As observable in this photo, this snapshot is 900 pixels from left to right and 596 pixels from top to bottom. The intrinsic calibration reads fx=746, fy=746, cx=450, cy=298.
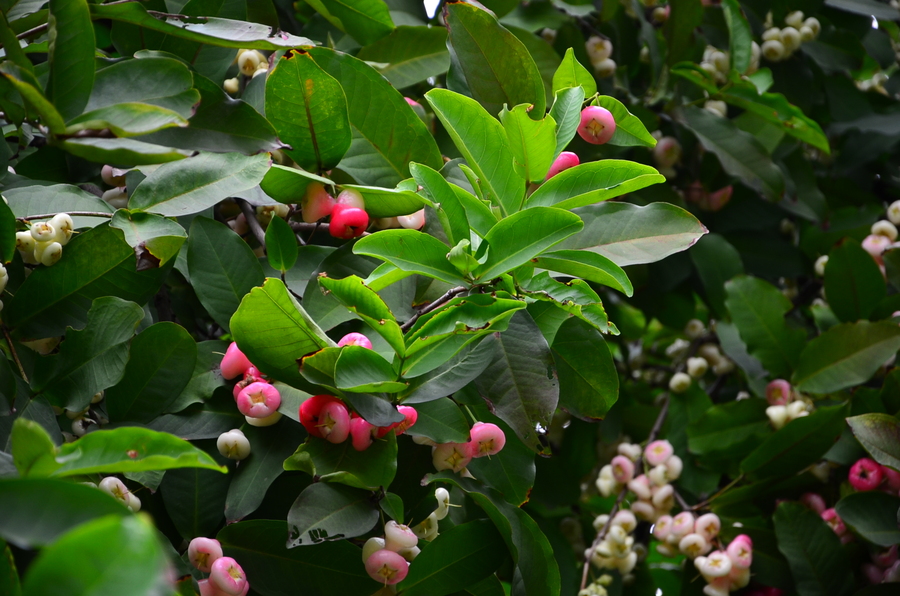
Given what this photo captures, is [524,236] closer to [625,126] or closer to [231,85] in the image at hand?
[625,126]

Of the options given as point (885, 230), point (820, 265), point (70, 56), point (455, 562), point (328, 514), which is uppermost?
point (70, 56)

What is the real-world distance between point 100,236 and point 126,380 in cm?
14

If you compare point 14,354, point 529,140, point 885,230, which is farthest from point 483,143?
point 885,230

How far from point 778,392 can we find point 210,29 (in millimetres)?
1045

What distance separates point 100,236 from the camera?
69cm

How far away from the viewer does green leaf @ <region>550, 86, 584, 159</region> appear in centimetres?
71

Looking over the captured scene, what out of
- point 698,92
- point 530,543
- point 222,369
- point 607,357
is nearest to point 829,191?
point 698,92

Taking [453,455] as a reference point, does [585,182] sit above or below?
above

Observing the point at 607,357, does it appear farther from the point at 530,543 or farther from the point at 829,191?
the point at 829,191

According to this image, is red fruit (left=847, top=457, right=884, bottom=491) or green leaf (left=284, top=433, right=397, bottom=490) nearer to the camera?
green leaf (left=284, top=433, right=397, bottom=490)

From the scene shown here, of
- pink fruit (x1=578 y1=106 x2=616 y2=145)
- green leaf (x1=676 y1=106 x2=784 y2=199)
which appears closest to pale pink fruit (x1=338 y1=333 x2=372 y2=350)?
pink fruit (x1=578 y1=106 x2=616 y2=145)

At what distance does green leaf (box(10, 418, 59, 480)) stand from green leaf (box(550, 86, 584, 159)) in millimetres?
486

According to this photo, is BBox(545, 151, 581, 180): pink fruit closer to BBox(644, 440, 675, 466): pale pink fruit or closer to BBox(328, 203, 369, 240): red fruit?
BBox(328, 203, 369, 240): red fruit

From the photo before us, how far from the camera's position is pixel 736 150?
1375 mm
